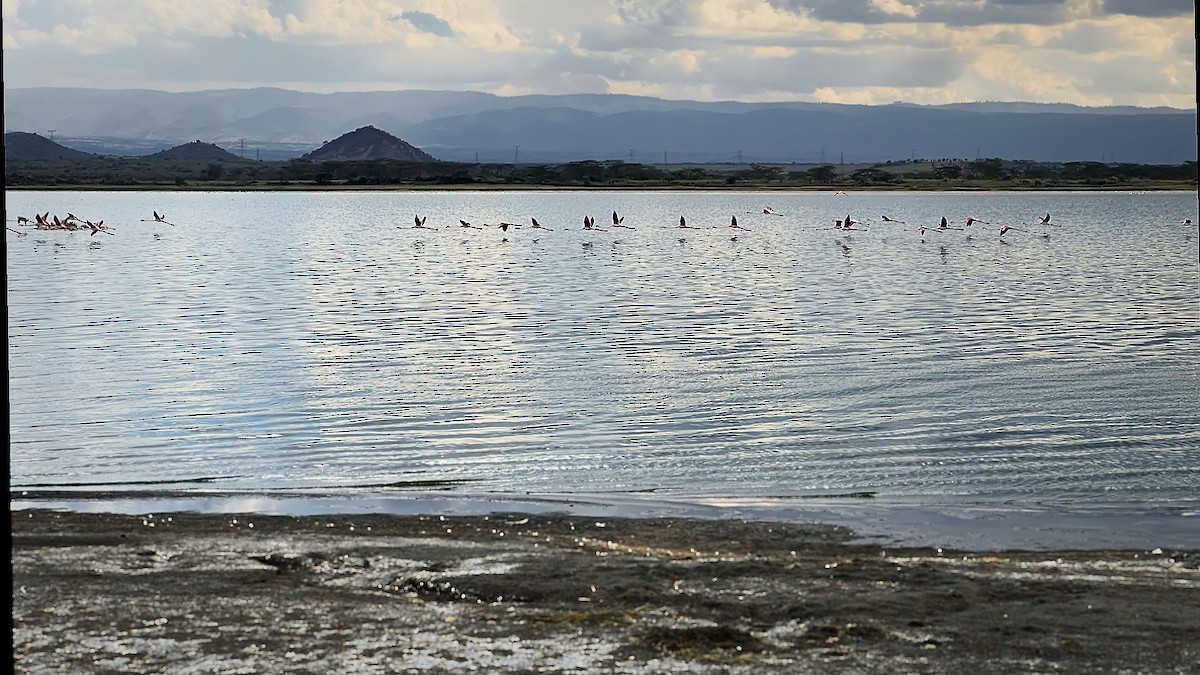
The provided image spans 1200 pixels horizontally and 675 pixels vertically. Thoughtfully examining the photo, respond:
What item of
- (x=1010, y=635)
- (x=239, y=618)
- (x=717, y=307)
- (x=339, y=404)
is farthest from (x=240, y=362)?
(x=1010, y=635)

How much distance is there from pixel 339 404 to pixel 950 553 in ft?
40.9

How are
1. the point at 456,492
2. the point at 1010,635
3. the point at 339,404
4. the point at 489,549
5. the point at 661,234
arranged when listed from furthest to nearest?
the point at 661,234 → the point at 339,404 → the point at 456,492 → the point at 489,549 → the point at 1010,635

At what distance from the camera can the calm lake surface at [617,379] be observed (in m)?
17.1

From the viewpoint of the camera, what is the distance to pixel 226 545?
11.7m

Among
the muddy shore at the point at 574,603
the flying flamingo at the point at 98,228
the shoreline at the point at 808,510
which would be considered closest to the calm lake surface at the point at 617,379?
the shoreline at the point at 808,510

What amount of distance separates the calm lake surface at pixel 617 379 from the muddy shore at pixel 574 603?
392cm

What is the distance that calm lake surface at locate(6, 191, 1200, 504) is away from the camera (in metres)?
17.1

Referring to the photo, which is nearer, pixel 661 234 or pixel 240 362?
pixel 240 362

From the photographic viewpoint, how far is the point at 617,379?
85.4 feet

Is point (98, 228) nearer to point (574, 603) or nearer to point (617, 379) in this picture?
point (617, 379)

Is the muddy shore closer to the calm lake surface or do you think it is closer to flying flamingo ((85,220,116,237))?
the calm lake surface

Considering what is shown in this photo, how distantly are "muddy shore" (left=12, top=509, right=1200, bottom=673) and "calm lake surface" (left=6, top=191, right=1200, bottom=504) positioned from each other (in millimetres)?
3917

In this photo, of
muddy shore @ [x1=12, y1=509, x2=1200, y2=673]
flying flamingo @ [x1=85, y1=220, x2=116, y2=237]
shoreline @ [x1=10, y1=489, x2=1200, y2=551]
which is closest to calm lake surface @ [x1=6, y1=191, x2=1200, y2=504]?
shoreline @ [x1=10, y1=489, x2=1200, y2=551]

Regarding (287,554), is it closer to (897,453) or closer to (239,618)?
(239,618)
